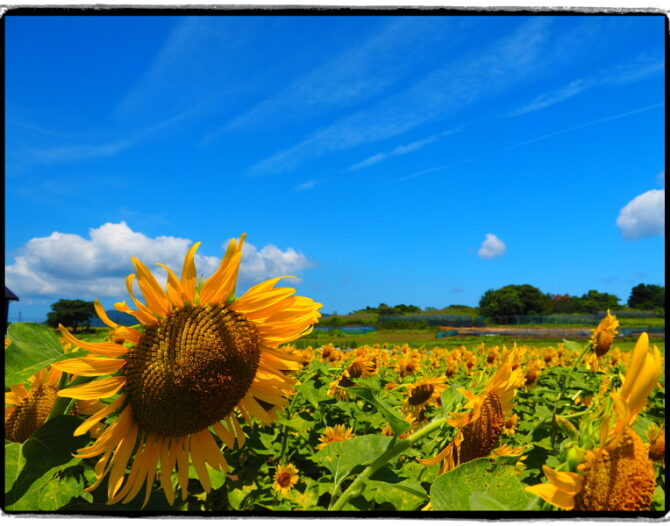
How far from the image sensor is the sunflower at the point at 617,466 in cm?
70

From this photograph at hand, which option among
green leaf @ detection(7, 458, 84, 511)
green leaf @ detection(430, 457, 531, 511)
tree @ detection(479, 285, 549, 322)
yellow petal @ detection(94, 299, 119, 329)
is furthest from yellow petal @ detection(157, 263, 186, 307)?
tree @ detection(479, 285, 549, 322)

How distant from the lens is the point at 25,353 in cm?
96

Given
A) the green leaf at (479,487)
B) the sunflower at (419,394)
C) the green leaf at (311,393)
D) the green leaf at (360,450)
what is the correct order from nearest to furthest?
the green leaf at (479,487)
the green leaf at (360,450)
the sunflower at (419,394)
the green leaf at (311,393)

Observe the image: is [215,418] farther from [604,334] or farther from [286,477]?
[604,334]

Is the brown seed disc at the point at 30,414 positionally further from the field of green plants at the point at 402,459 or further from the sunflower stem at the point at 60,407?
the sunflower stem at the point at 60,407

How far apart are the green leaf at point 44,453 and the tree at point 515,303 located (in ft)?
54.8

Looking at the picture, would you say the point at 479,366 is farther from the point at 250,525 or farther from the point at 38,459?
the point at 38,459

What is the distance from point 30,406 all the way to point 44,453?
36cm

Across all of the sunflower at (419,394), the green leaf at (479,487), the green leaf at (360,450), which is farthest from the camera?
the sunflower at (419,394)

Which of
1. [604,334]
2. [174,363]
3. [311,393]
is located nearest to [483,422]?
[174,363]

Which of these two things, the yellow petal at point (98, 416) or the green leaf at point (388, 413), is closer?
the yellow petal at point (98, 416)

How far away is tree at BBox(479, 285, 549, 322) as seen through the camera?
57.2 feet

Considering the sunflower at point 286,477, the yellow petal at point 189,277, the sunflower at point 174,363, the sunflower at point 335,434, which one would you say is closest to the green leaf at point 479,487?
the sunflower at point 174,363

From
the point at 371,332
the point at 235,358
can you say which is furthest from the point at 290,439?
the point at 371,332
